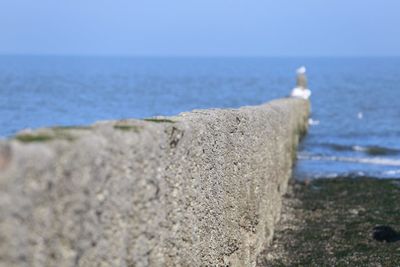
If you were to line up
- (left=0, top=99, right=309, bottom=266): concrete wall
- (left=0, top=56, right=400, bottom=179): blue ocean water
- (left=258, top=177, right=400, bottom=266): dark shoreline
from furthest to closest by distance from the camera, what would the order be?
(left=0, top=56, right=400, bottom=179): blue ocean water, (left=258, top=177, right=400, bottom=266): dark shoreline, (left=0, top=99, right=309, bottom=266): concrete wall

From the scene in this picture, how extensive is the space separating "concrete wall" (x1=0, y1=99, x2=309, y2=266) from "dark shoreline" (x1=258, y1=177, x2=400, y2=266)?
244 cm

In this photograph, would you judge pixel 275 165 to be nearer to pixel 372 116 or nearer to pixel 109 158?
pixel 109 158

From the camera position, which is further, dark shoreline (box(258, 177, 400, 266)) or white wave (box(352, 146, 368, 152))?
white wave (box(352, 146, 368, 152))

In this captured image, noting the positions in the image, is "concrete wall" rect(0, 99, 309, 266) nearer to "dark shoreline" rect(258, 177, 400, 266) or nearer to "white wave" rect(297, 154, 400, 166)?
"dark shoreline" rect(258, 177, 400, 266)

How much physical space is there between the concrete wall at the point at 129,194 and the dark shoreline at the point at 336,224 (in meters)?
2.44

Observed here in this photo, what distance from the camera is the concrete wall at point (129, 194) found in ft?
14.0

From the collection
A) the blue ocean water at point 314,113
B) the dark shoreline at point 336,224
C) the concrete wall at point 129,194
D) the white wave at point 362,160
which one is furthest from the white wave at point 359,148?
the concrete wall at point 129,194

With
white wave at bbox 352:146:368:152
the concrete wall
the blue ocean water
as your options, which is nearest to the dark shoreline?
the concrete wall

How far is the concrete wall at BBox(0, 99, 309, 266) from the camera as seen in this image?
426 cm

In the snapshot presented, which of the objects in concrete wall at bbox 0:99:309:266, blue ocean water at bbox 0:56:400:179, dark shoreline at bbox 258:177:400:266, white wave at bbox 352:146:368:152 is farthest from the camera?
white wave at bbox 352:146:368:152

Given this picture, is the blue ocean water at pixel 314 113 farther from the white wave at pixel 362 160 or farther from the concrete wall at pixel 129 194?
the concrete wall at pixel 129 194

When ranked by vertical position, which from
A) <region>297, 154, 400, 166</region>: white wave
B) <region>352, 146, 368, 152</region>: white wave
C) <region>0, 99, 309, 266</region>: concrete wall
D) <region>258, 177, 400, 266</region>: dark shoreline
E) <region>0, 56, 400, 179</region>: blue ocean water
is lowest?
<region>0, 56, 400, 179</region>: blue ocean water

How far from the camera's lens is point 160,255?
6586 millimetres

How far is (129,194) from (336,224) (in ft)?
35.0
